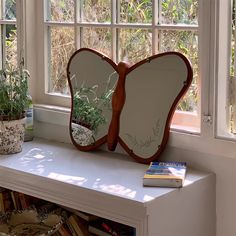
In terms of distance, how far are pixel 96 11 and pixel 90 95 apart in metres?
0.40

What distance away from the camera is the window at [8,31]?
10.9ft

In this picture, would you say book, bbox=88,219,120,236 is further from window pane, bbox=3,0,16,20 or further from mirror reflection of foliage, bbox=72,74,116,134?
window pane, bbox=3,0,16,20

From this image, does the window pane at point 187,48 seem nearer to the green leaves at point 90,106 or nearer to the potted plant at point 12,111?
the green leaves at point 90,106

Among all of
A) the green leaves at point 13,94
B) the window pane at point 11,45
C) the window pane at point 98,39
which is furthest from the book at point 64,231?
the window pane at point 11,45

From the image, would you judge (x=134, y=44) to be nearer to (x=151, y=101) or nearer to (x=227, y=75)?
(x=151, y=101)

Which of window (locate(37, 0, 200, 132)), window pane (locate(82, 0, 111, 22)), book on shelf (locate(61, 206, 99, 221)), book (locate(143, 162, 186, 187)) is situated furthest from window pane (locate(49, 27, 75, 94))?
book (locate(143, 162, 186, 187))

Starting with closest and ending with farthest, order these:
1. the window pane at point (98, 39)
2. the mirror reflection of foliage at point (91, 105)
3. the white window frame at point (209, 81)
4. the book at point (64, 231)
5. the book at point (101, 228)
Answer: the white window frame at point (209, 81) → the book at point (101, 228) → the book at point (64, 231) → the mirror reflection of foliage at point (91, 105) → the window pane at point (98, 39)

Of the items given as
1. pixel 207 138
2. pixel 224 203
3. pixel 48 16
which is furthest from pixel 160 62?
pixel 48 16

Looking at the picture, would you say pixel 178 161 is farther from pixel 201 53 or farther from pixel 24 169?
pixel 24 169

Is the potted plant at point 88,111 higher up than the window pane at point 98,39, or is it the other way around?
the window pane at point 98,39

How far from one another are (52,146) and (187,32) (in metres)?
0.88

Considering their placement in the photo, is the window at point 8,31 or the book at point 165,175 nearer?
the book at point 165,175

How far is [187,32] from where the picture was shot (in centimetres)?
259

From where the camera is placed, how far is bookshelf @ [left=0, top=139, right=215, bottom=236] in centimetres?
225
